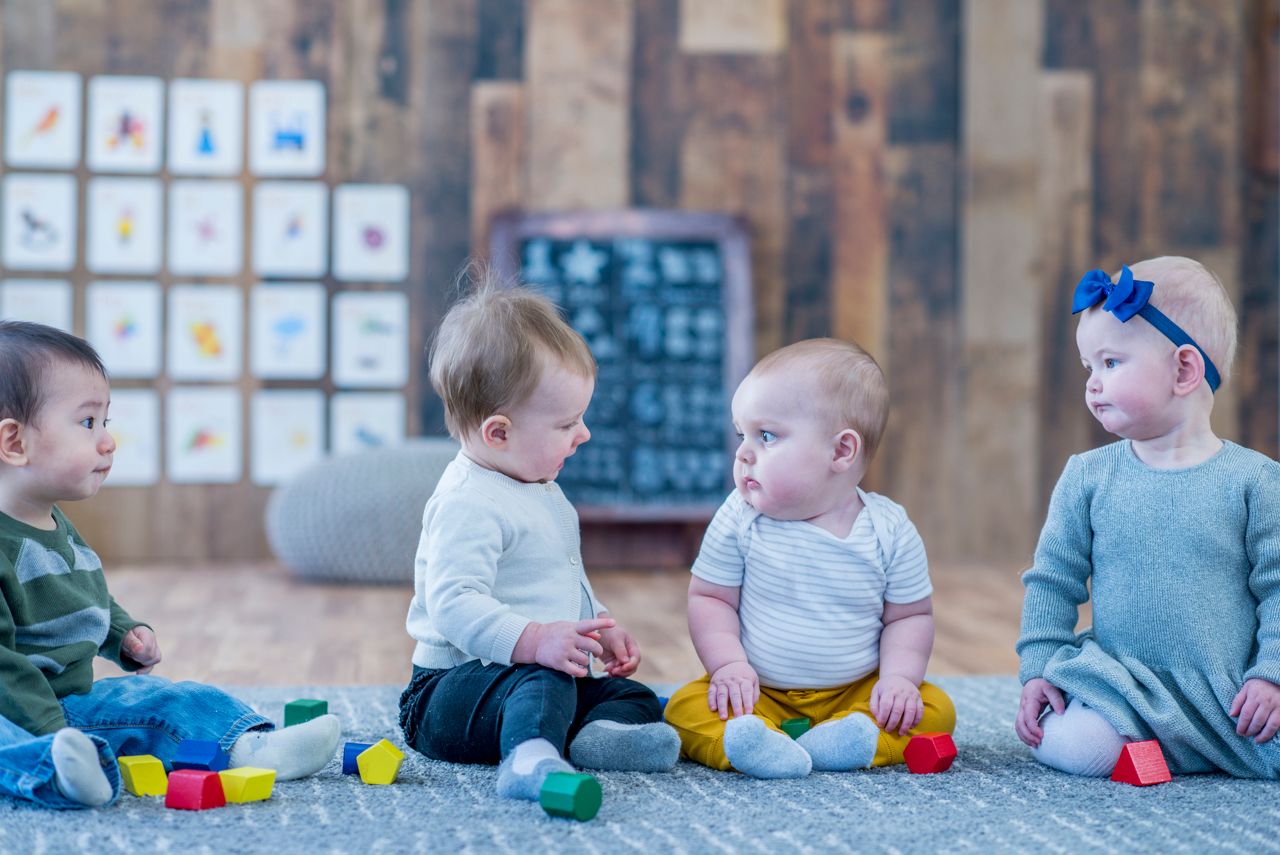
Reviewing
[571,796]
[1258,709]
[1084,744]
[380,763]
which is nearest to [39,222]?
[380,763]

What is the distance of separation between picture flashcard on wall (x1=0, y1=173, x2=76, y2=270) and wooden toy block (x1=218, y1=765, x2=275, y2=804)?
9.24 feet

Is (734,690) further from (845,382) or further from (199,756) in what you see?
(199,756)

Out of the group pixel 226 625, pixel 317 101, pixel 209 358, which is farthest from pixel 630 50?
pixel 226 625

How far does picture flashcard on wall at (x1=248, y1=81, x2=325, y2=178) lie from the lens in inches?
147

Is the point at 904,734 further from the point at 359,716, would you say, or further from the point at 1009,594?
the point at 1009,594

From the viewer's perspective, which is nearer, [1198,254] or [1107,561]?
[1107,561]

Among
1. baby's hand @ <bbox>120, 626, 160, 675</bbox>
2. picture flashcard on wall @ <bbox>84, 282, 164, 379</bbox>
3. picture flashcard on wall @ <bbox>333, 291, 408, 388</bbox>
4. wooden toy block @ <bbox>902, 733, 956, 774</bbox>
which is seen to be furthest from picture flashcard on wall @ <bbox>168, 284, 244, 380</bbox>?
wooden toy block @ <bbox>902, 733, 956, 774</bbox>

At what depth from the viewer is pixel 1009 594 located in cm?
317

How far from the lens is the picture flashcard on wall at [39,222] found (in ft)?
12.1

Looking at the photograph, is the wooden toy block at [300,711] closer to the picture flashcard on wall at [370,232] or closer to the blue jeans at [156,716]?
the blue jeans at [156,716]

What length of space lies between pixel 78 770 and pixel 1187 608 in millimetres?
1055

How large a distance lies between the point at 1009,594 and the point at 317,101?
2.22 m

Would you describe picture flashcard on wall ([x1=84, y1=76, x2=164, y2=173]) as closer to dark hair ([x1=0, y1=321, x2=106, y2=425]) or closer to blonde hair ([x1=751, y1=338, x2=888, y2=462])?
dark hair ([x1=0, y1=321, x2=106, y2=425])

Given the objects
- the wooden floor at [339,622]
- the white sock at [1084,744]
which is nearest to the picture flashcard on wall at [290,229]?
the wooden floor at [339,622]
